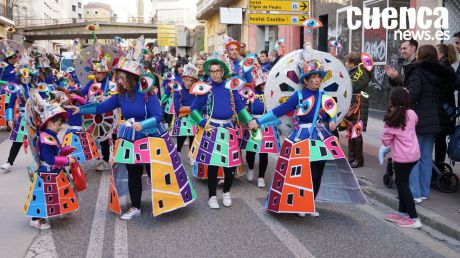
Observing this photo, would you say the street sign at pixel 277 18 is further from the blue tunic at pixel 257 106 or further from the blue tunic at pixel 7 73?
the blue tunic at pixel 7 73

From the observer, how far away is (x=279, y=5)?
1385 cm

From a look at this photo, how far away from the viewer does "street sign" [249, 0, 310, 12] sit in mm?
13672

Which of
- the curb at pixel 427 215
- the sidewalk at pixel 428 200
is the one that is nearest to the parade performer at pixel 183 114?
the sidewalk at pixel 428 200

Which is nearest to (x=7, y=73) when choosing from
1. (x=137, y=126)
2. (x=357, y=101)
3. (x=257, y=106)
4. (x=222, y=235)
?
(x=257, y=106)

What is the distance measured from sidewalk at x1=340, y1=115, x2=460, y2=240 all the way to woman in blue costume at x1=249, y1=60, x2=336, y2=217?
1.32 m

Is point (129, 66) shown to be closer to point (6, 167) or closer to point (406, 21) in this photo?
point (6, 167)

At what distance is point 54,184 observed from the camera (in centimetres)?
505

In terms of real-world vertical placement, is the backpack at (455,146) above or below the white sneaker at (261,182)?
above

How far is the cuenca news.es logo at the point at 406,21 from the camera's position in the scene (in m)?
11.1

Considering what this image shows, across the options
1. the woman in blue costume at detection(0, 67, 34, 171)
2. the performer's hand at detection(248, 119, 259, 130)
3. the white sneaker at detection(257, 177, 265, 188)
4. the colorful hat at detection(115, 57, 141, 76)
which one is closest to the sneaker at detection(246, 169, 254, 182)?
the white sneaker at detection(257, 177, 265, 188)

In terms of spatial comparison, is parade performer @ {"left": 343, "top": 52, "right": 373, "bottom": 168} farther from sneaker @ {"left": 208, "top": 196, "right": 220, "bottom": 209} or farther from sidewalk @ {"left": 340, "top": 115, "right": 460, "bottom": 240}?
sneaker @ {"left": 208, "top": 196, "right": 220, "bottom": 209}

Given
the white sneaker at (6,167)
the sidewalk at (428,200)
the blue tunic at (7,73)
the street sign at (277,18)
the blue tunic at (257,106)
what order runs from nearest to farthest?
1. the sidewalk at (428,200)
2. the blue tunic at (257,106)
3. the white sneaker at (6,167)
4. the blue tunic at (7,73)
5. the street sign at (277,18)

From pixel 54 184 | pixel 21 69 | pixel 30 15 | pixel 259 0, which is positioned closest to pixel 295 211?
pixel 54 184

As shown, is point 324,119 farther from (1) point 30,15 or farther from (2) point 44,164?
(1) point 30,15
